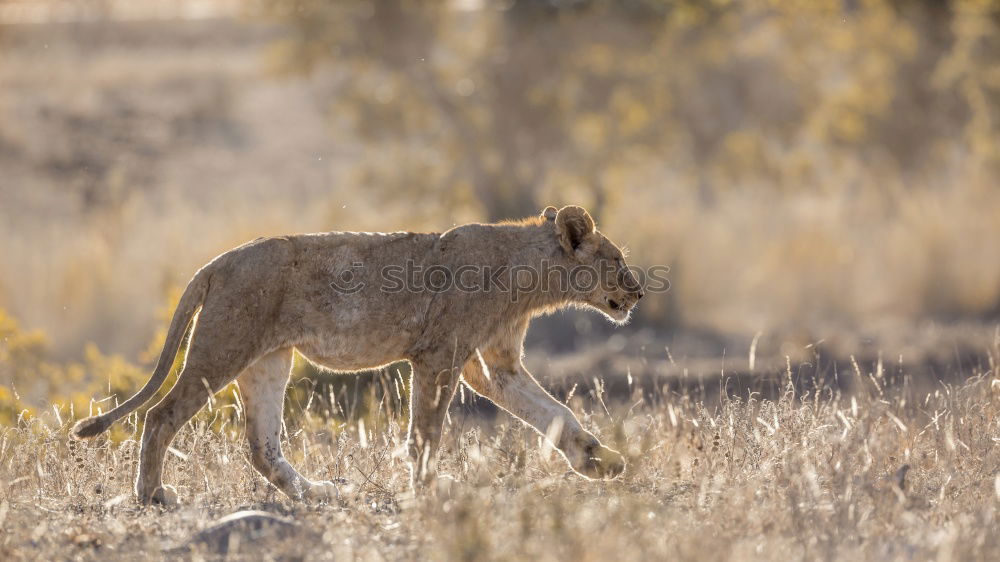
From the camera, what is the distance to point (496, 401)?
6656mm

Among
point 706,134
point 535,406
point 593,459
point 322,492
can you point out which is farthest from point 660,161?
point 322,492

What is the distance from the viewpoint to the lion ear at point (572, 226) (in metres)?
6.61

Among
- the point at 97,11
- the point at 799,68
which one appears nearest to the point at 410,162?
the point at 799,68

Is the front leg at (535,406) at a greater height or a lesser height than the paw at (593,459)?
greater

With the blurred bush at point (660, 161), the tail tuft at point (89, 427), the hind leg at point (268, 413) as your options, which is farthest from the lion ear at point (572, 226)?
the blurred bush at point (660, 161)

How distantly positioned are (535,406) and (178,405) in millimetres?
1687

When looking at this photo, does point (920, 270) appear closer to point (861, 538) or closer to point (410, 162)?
point (410, 162)

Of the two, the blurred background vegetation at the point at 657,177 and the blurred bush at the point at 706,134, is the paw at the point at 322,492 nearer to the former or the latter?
the blurred background vegetation at the point at 657,177

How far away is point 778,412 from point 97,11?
2121 inches

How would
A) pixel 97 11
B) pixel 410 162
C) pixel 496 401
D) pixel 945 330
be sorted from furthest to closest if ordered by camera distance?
pixel 97 11 < pixel 410 162 < pixel 945 330 < pixel 496 401

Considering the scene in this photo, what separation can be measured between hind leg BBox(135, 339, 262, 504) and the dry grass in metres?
0.15

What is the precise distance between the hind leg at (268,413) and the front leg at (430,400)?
0.60 meters

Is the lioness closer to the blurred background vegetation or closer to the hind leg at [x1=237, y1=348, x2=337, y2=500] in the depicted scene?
the hind leg at [x1=237, y1=348, x2=337, y2=500]

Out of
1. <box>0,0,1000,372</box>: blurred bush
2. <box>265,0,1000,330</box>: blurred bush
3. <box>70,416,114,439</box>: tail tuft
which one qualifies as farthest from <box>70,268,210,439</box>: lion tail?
<box>265,0,1000,330</box>: blurred bush
